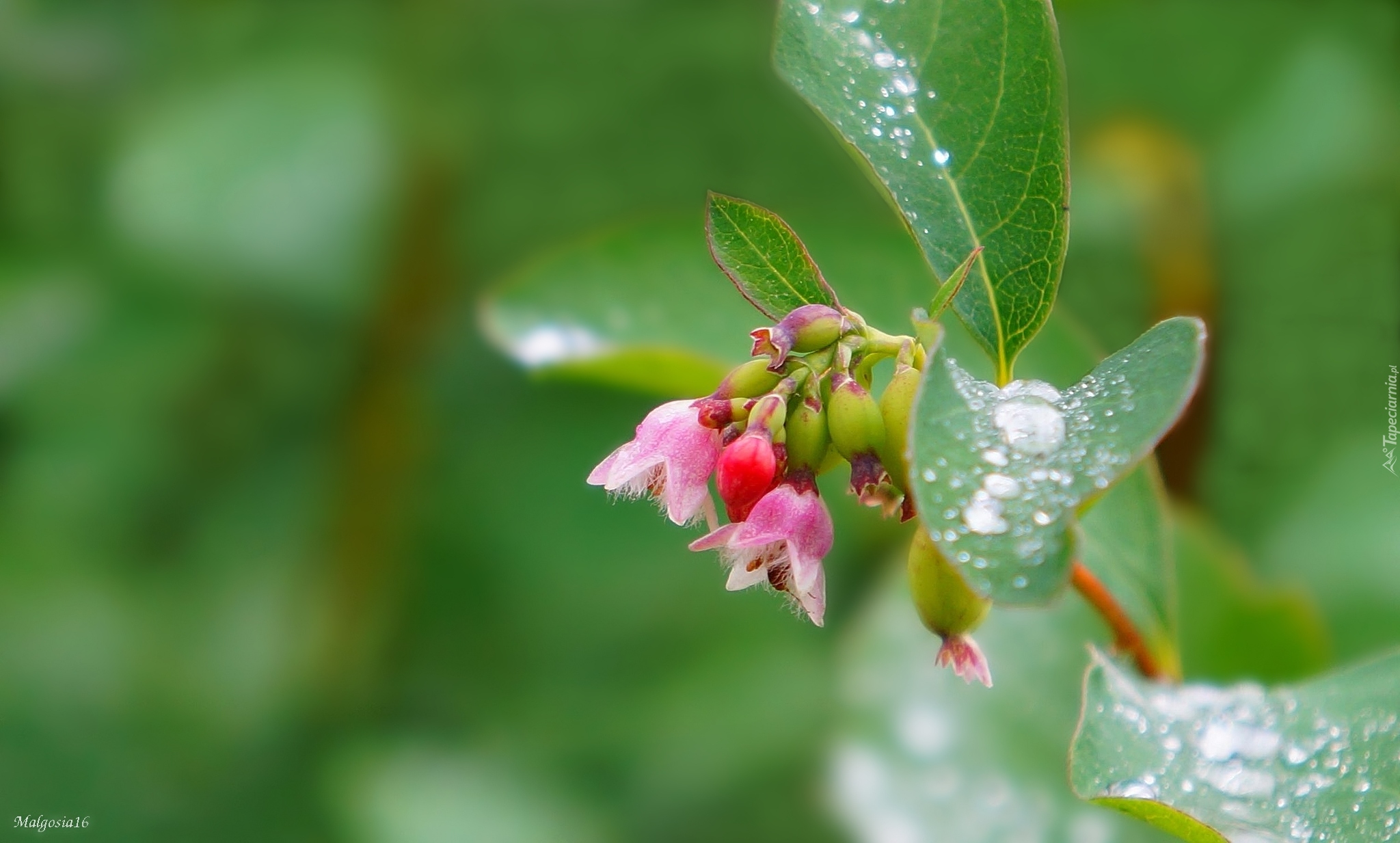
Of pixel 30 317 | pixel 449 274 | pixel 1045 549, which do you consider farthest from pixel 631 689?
pixel 1045 549

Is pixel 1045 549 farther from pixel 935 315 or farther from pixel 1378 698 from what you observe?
pixel 1378 698

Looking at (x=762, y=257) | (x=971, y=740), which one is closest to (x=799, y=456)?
(x=762, y=257)

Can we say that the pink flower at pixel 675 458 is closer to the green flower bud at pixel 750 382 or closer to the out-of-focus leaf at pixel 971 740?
the green flower bud at pixel 750 382

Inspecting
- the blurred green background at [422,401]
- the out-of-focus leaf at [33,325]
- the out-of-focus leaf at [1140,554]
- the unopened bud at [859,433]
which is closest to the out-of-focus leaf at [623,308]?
the out-of-focus leaf at [1140,554]

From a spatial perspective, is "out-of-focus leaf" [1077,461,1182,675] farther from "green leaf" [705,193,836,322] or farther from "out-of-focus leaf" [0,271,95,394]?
"out-of-focus leaf" [0,271,95,394]

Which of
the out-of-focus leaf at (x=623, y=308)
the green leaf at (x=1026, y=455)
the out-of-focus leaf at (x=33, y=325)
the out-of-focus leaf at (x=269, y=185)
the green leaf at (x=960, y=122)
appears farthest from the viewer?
the out-of-focus leaf at (x=269, y=185)

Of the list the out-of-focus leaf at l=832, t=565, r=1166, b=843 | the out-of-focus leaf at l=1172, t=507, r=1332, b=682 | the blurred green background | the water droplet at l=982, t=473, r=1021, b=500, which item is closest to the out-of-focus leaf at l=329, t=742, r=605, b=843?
the blurred green background

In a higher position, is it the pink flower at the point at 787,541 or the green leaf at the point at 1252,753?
the pink flower at the point at 787,541
